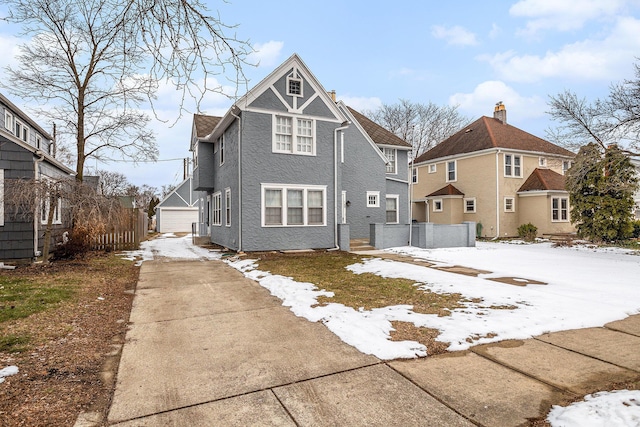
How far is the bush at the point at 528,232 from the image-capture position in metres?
20.0

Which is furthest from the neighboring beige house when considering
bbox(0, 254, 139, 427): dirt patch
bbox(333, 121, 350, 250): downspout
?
bbox(0, 254, 139, 427): dirt patch

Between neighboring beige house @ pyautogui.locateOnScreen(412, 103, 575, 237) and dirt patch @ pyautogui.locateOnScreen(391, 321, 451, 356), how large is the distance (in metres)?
19.8

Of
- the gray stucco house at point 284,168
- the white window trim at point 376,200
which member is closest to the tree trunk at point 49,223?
the gray stucco house at point 284,168

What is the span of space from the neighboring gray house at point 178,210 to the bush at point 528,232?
94.5 ft

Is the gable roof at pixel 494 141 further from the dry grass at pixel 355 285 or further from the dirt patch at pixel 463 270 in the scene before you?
the dry grass at pixel 355 285

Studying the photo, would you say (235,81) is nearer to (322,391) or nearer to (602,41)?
(322,391)

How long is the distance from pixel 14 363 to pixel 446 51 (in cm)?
1492

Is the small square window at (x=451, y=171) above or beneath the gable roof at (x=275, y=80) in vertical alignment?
beneath

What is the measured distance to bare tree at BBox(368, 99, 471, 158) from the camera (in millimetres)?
36219

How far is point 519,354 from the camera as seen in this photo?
149 inches

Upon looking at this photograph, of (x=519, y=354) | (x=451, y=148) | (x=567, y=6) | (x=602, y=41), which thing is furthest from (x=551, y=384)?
(x=451, y=148)

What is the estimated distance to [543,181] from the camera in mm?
21594

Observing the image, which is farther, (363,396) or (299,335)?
(299,335)

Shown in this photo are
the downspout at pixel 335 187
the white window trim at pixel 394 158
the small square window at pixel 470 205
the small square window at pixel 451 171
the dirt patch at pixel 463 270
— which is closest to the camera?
the dirt patch at pixel 463 270
